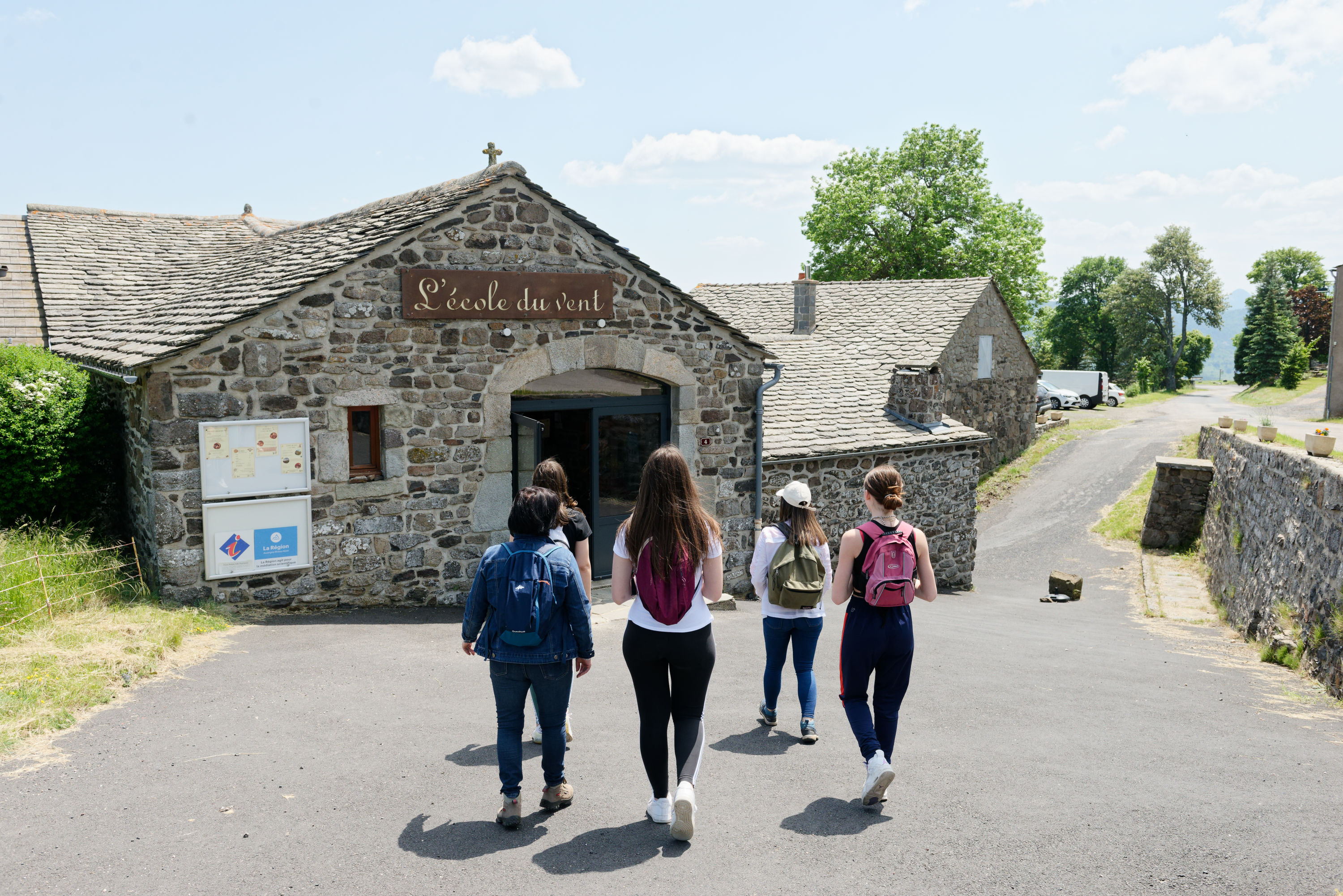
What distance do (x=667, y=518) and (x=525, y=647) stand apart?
877 millimetres

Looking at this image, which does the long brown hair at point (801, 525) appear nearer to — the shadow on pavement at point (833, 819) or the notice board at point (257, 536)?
the shadow on pavement at point (833, 819)

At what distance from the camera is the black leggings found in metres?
4.04

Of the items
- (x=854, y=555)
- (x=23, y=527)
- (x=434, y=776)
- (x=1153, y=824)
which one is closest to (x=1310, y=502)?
(x=1153, y=824)

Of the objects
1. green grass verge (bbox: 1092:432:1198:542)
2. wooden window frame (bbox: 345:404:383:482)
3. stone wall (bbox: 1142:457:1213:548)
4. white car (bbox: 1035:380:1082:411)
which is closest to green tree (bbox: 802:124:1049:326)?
white car (bbox: 1035:380:1082:411)

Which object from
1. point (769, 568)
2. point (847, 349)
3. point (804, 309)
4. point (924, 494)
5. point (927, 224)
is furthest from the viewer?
point (927, 224)

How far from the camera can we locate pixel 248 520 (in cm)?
846

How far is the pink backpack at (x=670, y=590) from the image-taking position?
397 cm

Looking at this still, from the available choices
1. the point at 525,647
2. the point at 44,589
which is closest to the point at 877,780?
the point at 525,647

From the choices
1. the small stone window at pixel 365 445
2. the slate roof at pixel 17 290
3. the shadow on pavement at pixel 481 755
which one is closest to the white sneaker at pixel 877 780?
the shadow on pavement at pixel 481 755

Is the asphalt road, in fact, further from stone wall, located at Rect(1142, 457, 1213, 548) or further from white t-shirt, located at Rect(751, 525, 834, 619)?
stone wall, located at Rect(1142, 457, 1213, 548)

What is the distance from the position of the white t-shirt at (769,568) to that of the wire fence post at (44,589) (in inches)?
227

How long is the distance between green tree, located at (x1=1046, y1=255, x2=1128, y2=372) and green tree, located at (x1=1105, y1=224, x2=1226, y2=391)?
12.9 feet

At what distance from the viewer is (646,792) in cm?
470

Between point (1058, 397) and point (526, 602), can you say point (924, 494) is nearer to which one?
point (526, 602)
